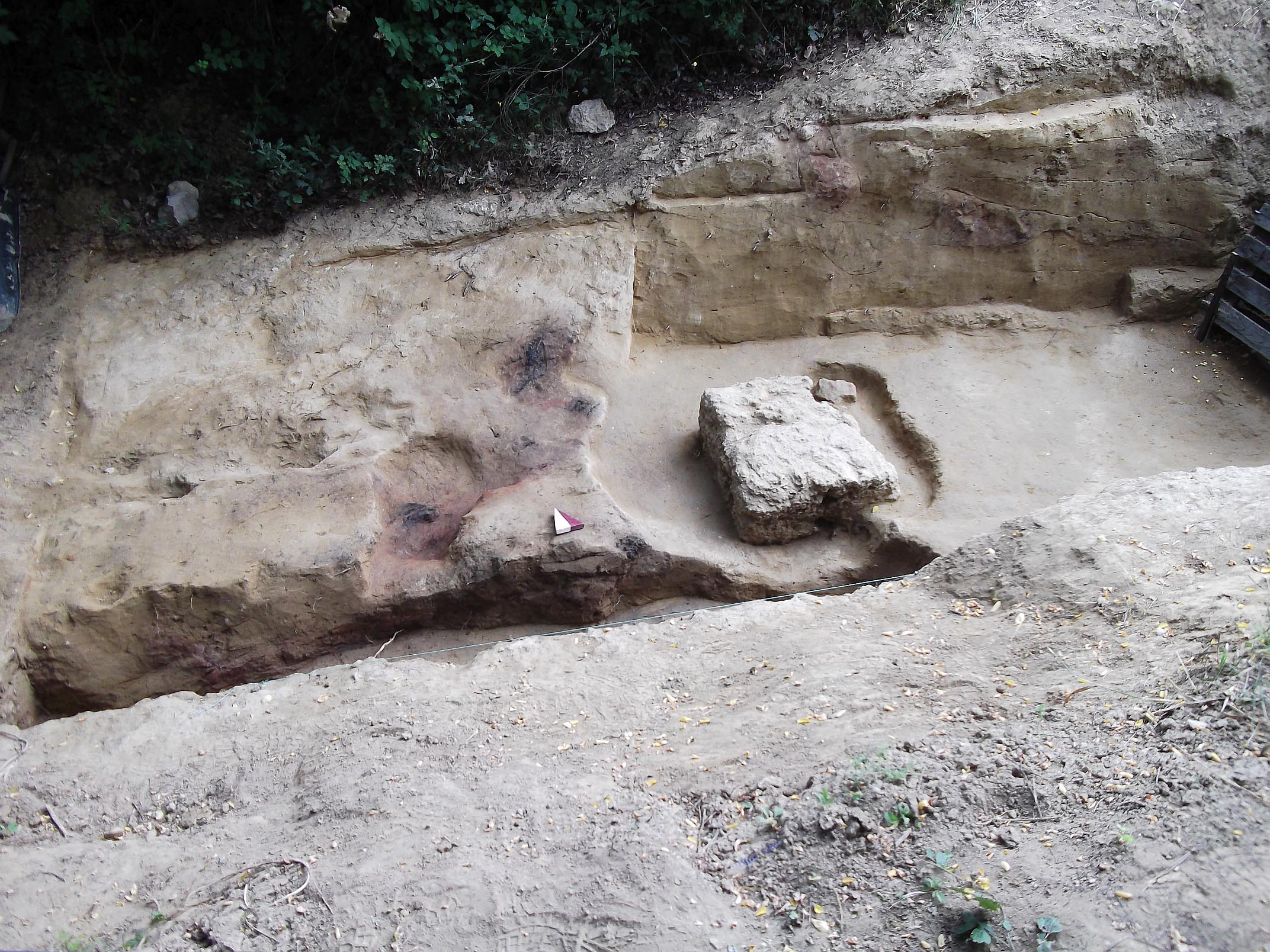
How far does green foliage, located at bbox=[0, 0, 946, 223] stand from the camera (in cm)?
523

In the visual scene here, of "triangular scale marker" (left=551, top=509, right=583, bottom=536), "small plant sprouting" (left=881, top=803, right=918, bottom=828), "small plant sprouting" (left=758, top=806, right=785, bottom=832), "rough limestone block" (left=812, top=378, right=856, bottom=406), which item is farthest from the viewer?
"rough limestone block" (left=812, top=378, right=856, bottom=406)

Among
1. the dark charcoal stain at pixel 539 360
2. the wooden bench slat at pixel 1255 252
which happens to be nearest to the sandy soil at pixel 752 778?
the dark charcoal stain at pixel 539 360

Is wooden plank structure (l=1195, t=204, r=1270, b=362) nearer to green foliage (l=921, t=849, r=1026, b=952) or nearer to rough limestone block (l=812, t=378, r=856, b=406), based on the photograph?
rough limestone block (l=812, t=378, r=856, b=406)

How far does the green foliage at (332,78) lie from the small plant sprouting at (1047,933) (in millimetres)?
4726

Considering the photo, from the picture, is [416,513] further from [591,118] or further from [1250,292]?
[1250,292]

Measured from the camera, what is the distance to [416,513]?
14.5ft

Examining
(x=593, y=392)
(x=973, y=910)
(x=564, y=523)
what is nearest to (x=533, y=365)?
(x=593, y=392)

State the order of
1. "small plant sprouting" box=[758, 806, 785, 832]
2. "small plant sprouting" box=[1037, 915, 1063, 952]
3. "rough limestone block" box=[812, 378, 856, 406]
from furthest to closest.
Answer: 1. "rough limestone block" box=[812, 378, 856, 406]
2. "small plant sprouting" box=[758, 806, 785, 832]
3. "small plant sprouting" box=[1037, 915, 1063, 952]

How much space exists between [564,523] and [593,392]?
962 millimetres

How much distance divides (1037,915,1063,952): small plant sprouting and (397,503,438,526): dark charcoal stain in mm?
3187

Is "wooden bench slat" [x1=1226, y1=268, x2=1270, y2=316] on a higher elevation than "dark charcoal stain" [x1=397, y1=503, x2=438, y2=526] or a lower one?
higher

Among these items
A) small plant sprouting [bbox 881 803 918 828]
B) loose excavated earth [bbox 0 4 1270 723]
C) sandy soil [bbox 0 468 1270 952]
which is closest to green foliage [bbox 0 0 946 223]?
loose excavated earth [bbox 0 4 1270 723]

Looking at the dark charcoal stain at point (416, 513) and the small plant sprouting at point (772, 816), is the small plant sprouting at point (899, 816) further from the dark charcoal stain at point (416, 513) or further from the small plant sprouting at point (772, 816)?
the dark charcoal stain at point (416, 513)

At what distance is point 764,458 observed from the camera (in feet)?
13.7
